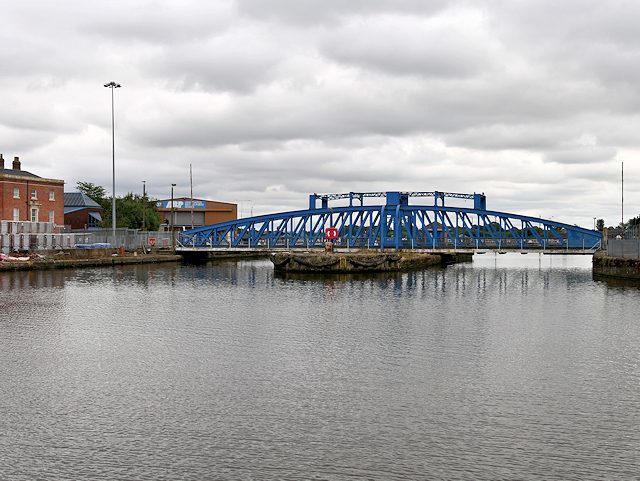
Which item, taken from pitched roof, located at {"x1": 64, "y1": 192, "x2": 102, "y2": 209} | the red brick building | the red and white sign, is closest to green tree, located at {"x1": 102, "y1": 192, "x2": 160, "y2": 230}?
pitched roof, located at {"x1": 64, "y1": 192, "x2": 102, "y2": 209}

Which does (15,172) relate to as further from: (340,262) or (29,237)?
(340,262)

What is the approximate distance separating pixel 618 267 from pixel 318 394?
44.8 metres

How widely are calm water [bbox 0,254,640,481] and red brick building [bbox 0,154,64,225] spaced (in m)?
52.3

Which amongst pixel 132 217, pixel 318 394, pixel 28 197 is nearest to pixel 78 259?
pixel 28 197

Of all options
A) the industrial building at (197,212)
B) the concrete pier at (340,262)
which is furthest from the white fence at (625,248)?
the industrial building at (197,212)

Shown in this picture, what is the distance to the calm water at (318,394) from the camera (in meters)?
10.8

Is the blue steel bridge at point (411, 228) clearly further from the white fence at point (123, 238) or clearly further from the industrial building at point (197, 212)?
the industrial building at point (197, 212)

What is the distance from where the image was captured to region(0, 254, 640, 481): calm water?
10.8 metres

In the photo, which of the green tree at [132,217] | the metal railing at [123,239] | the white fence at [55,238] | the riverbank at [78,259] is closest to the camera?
the riverbank at [78,259]

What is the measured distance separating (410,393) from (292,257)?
50.1m

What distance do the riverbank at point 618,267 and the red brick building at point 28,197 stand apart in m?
69.7

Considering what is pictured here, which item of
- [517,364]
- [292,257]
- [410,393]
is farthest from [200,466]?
[292,257]

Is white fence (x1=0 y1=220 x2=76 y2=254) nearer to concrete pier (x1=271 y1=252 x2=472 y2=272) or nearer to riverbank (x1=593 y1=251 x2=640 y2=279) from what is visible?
concrete pier (x1=271 y1=252 x2=472 y2=272)

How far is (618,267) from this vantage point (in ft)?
169
